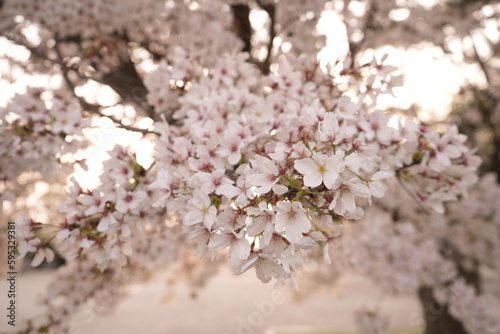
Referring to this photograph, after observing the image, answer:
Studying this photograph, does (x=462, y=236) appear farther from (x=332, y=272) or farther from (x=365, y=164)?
(x=365, y=164)

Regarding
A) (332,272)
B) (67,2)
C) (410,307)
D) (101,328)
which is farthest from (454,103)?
(101,328)

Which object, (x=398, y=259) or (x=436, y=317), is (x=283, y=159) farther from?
(x=436, y=317)

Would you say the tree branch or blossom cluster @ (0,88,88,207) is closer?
blossom cluster @ (0,88,88,207)

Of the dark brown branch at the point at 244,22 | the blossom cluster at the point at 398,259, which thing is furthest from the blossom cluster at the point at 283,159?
the blossom cluster at the point at 398,259

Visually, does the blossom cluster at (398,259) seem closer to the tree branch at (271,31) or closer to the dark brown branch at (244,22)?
the tree branch at (271,31)

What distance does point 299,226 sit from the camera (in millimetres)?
1214


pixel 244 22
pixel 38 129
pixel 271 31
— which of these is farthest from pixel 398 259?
pixel 38 129

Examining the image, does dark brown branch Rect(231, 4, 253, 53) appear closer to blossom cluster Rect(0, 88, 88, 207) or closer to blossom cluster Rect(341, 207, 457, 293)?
blossom cluster Rect(0, 88, 88, 207)

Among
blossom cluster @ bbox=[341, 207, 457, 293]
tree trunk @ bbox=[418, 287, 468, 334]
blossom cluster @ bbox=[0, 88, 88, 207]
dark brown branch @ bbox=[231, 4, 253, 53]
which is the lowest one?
tree trunk @ bbox=[418, 287, 468, 334]

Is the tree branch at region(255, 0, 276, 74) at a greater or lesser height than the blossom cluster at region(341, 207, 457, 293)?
greater

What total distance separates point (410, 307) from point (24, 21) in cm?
1288

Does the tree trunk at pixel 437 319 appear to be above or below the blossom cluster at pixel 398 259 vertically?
below

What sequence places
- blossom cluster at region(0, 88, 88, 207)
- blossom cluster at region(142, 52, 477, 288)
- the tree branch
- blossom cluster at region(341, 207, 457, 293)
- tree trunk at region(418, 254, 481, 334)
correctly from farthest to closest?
tree trunk at region(418, 254, 481, 334) → blossom cluster at region(341, 207, 457, 293) → the tree branch → blossom cluster at region(0, 88, 88, 207) → blossom cluster at region(142, 52, 477, 288)

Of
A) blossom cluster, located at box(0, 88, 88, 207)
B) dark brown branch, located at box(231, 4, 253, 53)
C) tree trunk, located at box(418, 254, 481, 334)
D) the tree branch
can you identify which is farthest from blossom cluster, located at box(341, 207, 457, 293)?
blossom cluster, located at box(0, 88, 88, 207)
